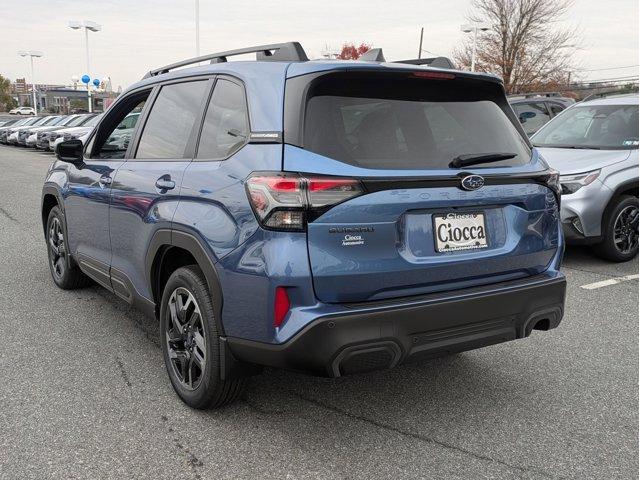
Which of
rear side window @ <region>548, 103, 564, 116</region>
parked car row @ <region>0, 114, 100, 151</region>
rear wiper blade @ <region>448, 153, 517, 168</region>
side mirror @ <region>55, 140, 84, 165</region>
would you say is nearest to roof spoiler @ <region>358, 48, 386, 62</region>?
rear wiper blade @ <region>448, 153, 517, 168</region>

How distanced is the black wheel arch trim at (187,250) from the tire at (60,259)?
191cm

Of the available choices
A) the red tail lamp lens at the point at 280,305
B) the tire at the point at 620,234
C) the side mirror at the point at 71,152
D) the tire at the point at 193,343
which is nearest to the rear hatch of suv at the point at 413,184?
the red tail lamp lens at the point at 280,305

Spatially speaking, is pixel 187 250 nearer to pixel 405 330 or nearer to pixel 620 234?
pixel 405 330

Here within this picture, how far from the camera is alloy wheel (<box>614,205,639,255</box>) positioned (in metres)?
6.77

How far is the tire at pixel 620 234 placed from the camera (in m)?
6.64

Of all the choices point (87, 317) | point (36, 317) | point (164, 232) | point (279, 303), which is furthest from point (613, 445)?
point (36, 317)

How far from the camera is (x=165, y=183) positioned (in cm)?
343

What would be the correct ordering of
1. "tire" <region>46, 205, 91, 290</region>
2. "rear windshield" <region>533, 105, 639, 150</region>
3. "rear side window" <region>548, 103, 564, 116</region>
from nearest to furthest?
1. "tire" <region>46, 205, 91, 290</region>
2. "rear windshield" <region>533, 105, 639, 150</region>
3. "rear side window" <region>548, 103, 564, 116</region>

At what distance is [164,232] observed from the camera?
3365 mm

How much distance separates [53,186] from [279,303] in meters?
3.48

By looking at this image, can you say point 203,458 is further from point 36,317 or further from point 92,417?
point 36,317

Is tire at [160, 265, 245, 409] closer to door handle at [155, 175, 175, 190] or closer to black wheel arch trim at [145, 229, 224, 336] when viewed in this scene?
black wheel arch trim at [145, 229, 224, 336]

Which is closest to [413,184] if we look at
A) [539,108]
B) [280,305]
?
[280,305]

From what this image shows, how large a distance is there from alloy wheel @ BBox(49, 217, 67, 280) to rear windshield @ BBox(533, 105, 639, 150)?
551 centimetres
